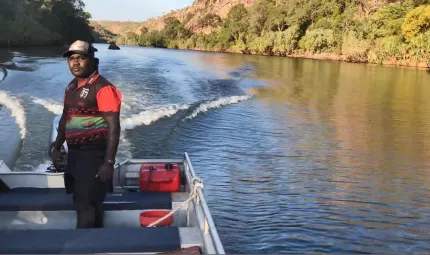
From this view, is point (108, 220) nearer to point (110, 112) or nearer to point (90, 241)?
point (90, 241)

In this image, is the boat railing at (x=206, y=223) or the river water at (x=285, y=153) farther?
the river water at (x=285, y=153)

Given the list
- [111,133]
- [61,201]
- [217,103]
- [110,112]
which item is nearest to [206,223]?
[111,133]

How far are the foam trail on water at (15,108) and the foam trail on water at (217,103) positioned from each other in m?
5.11

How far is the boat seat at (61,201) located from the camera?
16.2 feet

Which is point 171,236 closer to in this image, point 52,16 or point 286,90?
point 286,90

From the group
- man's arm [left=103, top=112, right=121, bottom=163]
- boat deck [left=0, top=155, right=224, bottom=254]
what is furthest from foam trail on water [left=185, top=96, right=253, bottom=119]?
man's arm [left=103, top=112, right=121, bottom=163]

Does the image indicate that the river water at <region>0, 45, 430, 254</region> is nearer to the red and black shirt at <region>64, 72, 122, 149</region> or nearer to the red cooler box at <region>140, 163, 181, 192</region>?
the red cooler box at <region>140, 163, 181, 192</region>

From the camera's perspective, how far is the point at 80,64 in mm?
4195

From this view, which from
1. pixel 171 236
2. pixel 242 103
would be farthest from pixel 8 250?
pixel 242 103

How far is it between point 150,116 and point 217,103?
4.72 metres

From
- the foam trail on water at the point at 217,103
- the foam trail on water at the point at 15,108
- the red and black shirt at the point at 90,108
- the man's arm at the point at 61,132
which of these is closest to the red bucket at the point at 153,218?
the red and black shirt at the point at 90,108

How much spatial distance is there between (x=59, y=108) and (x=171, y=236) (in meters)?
12.7

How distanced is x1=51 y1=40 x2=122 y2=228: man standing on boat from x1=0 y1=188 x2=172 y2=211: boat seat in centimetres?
52

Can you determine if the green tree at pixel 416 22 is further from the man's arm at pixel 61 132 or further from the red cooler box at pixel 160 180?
the man's arm at pixel 61 132
